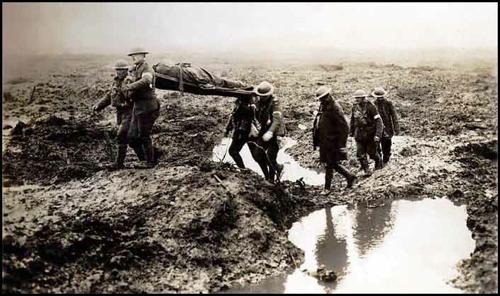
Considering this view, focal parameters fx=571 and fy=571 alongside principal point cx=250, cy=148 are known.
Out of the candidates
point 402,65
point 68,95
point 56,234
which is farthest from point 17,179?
point 402,65

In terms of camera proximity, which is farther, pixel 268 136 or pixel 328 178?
pixel 328 178

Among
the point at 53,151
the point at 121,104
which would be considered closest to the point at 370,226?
the point at 121,104

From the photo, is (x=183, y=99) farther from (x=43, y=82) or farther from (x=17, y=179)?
(x=17, y=179)

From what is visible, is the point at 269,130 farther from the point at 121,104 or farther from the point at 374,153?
the point at 374,153

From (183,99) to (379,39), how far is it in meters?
5.16

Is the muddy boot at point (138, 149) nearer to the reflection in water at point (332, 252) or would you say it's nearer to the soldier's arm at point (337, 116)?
the soldier's arm at point (337, 116)

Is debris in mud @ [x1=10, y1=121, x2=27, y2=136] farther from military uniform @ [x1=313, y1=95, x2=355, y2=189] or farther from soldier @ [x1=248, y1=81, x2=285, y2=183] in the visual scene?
military uniform @ [x1=313, y1=95, x2=355, y2=189]

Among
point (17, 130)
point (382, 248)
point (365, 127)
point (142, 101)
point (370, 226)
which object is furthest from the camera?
point (17, 130)

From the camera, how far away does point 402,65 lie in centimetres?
1836

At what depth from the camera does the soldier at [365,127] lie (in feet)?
29.7

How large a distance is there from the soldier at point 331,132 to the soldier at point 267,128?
0.66 metres

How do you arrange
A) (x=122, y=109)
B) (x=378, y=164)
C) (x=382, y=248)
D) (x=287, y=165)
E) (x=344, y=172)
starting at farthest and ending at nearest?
(x=287, y=165) < (x=378, y=164) < (x=344, y=172) < (x=122, y=109) < (x=382, y=248)

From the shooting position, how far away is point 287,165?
10297mm

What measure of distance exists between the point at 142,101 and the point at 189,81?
0.77 m
